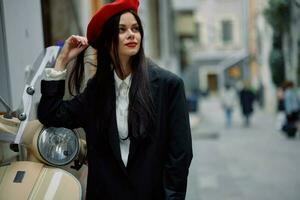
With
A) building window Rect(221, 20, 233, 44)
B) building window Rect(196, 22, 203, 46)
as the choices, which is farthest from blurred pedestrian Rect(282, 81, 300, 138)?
building window Rect(196, 22, 203, 46)

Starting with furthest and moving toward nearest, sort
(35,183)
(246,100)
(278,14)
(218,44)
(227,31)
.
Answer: (218,44) → (227,31) → (246,100) → (278,14) → (35,183)

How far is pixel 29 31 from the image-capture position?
289 cm

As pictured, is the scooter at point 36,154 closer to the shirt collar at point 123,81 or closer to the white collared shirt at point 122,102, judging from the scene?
the white collared shirt at point 122,102

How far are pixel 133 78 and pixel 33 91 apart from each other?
1.58 feet

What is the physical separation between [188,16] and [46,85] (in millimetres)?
21444

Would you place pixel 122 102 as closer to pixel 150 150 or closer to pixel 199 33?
pixel 150 150

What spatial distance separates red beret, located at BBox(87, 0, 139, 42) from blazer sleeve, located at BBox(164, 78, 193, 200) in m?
0.37

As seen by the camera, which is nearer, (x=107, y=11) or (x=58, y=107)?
(x=107, y=11)

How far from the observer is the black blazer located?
2062 mm

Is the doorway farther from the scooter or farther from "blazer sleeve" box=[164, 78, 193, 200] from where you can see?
"blazer sleeve" box=[164, 78, 193, 200]

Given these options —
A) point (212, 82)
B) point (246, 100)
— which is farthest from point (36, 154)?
point (212, 82)

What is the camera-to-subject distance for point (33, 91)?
2.21 meters

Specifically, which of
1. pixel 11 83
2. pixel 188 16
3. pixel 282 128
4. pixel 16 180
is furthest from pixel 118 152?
pixel 188 16

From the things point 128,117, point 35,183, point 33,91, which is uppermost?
point 33,91
